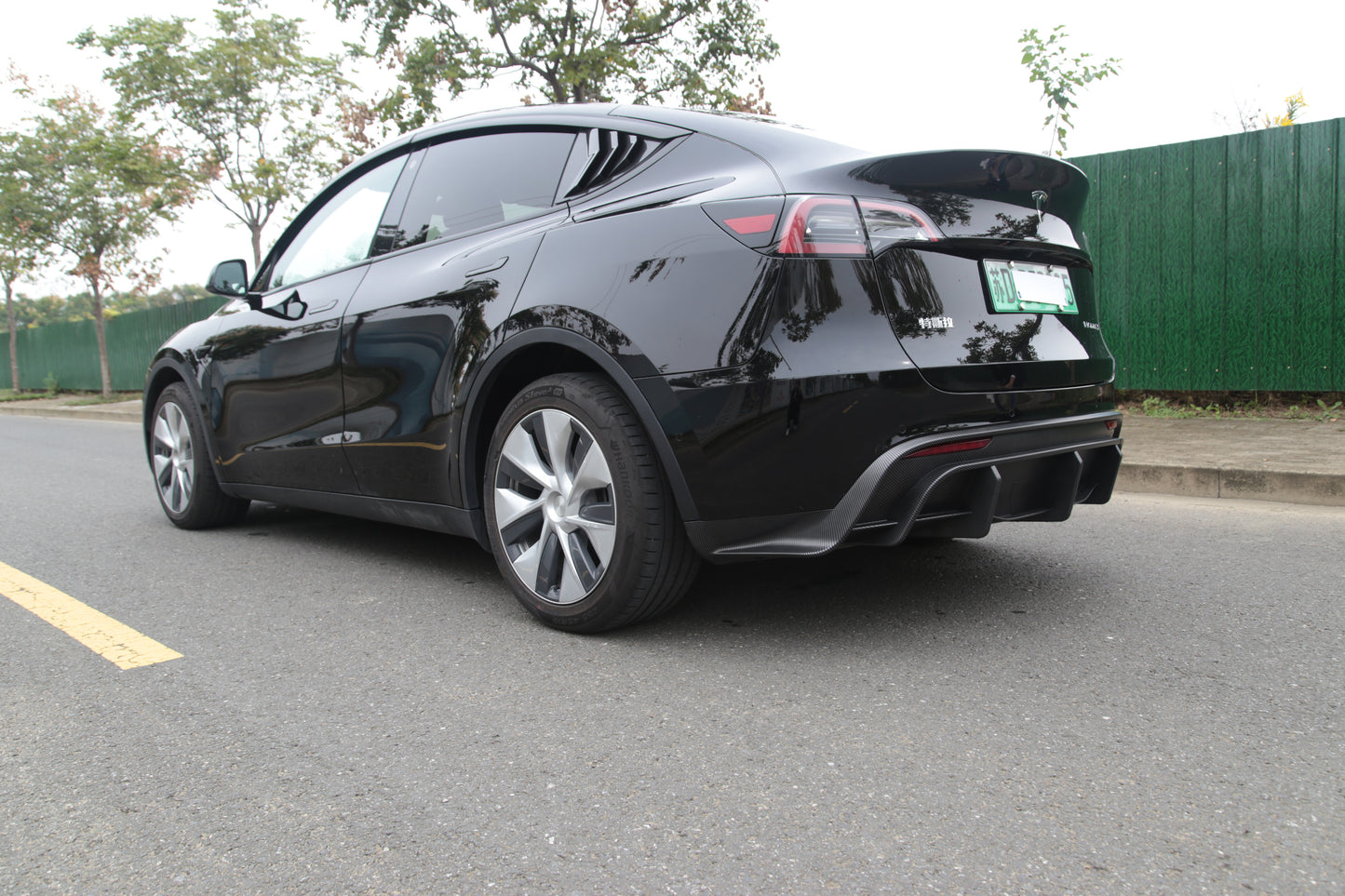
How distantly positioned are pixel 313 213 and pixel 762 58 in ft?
42.1

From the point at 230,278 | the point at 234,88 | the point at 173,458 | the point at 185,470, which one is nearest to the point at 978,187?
the point at 230,278

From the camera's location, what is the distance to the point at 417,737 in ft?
7.19

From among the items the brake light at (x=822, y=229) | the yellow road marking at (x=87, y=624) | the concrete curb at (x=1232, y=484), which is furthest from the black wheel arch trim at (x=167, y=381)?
the concrete curb at (x=1232, y=484)

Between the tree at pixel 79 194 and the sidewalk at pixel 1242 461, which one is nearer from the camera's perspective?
the sidewalk at pixel 1242 461

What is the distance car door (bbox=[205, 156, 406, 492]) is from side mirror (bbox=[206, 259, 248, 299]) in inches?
2.6

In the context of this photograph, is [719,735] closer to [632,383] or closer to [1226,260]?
[632,383]

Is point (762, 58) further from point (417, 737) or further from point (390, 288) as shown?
point (417, 737)

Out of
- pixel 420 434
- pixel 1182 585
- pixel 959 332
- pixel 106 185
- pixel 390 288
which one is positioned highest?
pixel 106 185

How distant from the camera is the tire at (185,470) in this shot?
4.69 meters

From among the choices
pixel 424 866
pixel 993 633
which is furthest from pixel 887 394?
pixel 424 866

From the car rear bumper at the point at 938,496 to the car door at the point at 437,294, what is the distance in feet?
3.41

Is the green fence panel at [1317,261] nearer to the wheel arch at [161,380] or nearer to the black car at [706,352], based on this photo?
the black car at [706,352]

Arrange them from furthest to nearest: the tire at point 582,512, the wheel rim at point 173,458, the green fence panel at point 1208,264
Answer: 1. the green fence panel at point 1208,264
2. the wheel rim at point 173,458
3. the tire at point 582,512

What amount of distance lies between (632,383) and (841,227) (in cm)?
66
